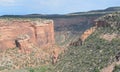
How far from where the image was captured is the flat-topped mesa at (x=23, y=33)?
109125 millimetres

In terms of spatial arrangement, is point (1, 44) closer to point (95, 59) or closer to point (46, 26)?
point (46, 26)

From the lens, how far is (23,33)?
11275 centimetres

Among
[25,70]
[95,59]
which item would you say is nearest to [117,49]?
[95,59]

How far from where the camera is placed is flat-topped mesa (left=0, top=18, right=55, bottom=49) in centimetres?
10912

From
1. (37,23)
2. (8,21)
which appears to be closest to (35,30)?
(37,23)

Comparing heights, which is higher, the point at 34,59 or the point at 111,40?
the point at 111,40

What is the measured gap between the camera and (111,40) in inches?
2950

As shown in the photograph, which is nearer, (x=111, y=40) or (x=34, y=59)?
(x=111, y=40)

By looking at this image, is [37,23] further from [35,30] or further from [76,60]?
[76,60]

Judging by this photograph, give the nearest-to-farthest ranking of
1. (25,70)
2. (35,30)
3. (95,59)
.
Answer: (95,59)
(25,70)
(35,30)

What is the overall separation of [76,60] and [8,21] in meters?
36.2

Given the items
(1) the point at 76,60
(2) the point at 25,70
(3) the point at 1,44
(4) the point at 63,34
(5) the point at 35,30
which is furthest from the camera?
(4) the point at 63,34

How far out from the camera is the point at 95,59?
71.5 meters

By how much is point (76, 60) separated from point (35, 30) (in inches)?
1586
